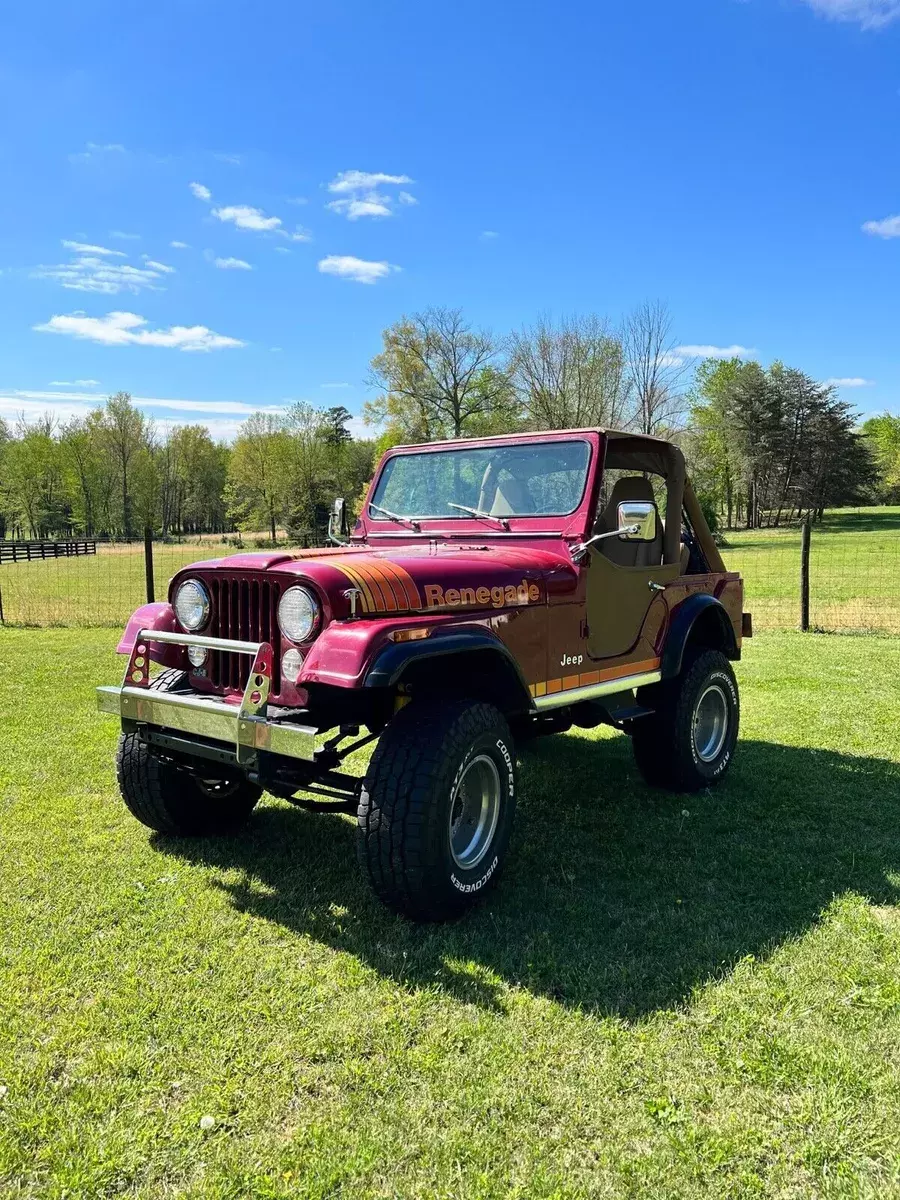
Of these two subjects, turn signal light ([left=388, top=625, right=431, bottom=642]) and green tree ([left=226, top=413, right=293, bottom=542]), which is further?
green tree ([left=226, top=413, right=293, bottom=542])

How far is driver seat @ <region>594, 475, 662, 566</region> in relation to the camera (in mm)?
4648

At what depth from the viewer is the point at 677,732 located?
198 inches

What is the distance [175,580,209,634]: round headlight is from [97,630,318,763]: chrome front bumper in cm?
8

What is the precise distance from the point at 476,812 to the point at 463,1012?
3.19 feet

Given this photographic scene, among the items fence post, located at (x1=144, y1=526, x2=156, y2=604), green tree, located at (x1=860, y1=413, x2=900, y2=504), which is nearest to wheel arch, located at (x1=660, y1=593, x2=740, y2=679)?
fence post, located at (x1=144, y1=526, x2=156, y2=604)

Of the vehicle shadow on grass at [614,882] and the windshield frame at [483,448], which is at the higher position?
the windshield frame at [483,448]

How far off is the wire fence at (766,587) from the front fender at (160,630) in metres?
9.28

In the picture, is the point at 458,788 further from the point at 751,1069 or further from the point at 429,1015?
the point at 751,1069

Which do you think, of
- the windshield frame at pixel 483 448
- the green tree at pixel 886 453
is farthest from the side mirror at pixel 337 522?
the green tree at pixel 886 453

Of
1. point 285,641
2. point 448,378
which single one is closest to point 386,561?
point 285,641

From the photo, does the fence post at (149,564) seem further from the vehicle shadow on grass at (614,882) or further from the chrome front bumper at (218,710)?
the chrome front bumper at (218,710)

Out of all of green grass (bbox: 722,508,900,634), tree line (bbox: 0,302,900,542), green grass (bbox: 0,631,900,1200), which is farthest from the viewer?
tree line (bbox: 0,302,900,542)

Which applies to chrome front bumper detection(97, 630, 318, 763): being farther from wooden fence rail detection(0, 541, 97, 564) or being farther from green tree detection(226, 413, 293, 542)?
green tree detection(226, 413, 293, 542)

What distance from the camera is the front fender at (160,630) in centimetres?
388
